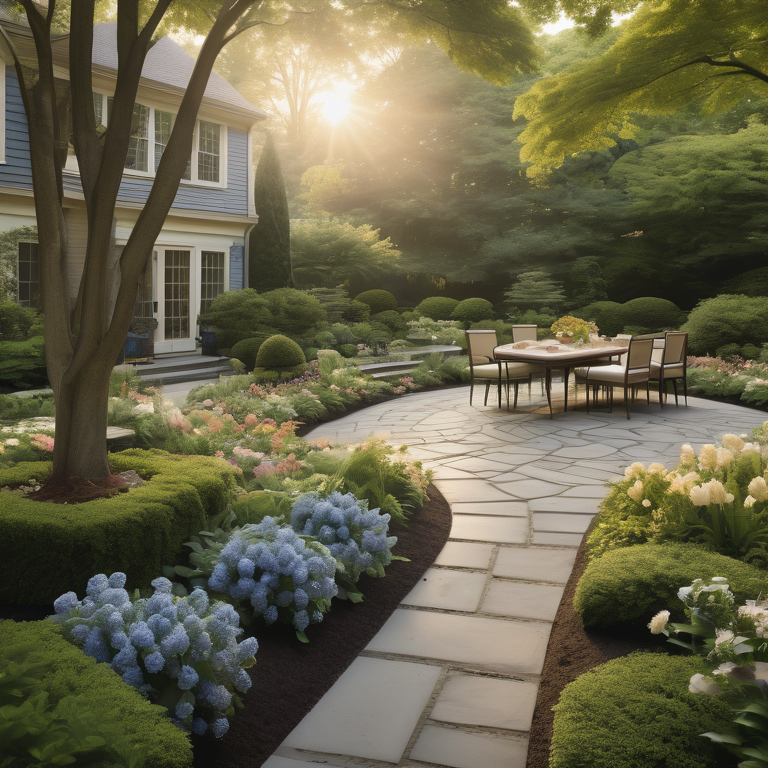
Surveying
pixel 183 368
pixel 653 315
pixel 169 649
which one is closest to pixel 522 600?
pixel 169 649

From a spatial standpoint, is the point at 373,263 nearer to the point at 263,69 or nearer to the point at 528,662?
the point at 263,69

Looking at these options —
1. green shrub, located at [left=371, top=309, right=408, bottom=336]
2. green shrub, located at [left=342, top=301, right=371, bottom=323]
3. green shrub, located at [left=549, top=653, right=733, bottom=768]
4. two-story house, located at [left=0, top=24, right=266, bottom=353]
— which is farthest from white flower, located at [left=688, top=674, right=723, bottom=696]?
green shrub, located at [left=371, top=309, right=408, bottom=336]

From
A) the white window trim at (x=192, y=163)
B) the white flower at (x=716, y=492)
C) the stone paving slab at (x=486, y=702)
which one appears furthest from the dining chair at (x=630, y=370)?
the white window trim at (x=192, y=163)

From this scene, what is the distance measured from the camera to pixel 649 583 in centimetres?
279

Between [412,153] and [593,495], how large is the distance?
21.0 metres

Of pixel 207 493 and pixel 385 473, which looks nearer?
pixel 207 493

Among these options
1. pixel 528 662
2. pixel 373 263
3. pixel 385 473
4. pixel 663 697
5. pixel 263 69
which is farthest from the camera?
pixel 263 69

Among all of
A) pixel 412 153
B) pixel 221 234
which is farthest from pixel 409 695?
pixel 412 153

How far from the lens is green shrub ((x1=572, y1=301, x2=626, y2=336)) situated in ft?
61.1

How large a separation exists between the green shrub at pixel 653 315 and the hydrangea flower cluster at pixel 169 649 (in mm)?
17677

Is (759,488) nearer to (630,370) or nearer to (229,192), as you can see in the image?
(630,370)

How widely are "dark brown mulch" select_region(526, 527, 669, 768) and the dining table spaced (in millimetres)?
5810

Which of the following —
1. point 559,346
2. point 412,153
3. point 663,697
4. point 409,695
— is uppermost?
point 412,153

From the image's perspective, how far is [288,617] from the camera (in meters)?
2.91
